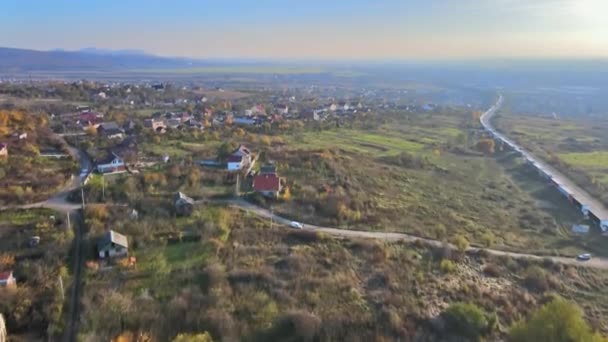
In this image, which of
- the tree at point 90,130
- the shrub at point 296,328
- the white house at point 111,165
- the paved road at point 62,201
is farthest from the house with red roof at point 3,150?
the shrub at point 296,328

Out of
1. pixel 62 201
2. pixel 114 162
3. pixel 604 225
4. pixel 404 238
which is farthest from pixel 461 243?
pixel 114 162

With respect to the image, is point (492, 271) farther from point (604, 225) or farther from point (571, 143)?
point (571, 143)

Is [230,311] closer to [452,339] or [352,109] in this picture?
[452,339]

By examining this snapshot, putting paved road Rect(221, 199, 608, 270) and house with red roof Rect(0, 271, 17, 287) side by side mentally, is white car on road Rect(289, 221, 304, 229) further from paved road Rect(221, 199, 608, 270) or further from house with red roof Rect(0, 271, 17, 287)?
house with red roof Rect(0, 271, 17, 287)

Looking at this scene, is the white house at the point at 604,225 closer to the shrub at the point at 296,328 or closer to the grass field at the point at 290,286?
the grass field at the point at 290,286

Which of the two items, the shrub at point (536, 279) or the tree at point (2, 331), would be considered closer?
the tree at point (2, 331)

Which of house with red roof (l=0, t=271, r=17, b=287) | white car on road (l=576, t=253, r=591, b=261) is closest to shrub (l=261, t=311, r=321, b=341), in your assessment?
house with red roof (l=0, t=271, r=17, b=287)

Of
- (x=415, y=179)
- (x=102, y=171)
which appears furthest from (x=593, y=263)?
(x=102, y=171)
